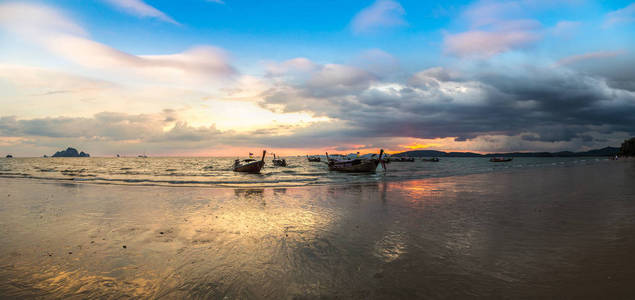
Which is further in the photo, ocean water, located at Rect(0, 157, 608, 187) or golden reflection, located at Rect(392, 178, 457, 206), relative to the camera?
ocean water, located at Rect(0, 157, 608, 187)

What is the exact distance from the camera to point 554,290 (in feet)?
16.6

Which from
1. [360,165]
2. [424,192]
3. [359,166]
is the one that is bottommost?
[424,192]

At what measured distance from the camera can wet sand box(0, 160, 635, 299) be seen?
17.4 feet

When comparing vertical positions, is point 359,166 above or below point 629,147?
below

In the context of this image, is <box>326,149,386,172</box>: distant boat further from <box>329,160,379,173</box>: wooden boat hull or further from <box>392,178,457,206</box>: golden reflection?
<box>392,178,457,206</box>: golden reflection

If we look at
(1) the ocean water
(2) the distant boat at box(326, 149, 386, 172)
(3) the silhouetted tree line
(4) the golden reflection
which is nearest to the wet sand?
(4) the golden reflection

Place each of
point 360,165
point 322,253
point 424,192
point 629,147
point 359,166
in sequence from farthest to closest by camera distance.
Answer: point 629,147
point 359,166
point 360,165
point 424,192
point 322,253

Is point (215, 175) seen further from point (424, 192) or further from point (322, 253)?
point (322, 253)

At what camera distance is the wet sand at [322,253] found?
529cm

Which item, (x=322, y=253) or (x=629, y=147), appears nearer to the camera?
(x=322, y=253)

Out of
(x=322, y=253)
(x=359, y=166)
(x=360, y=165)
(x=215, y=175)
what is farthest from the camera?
(x=359, y=166)

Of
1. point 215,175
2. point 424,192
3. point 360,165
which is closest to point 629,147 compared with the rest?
point 360,165

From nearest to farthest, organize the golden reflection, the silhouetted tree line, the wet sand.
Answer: the wet sand
the golden reflection
the silhouetted tree line

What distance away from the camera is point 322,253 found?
7.29 meters
